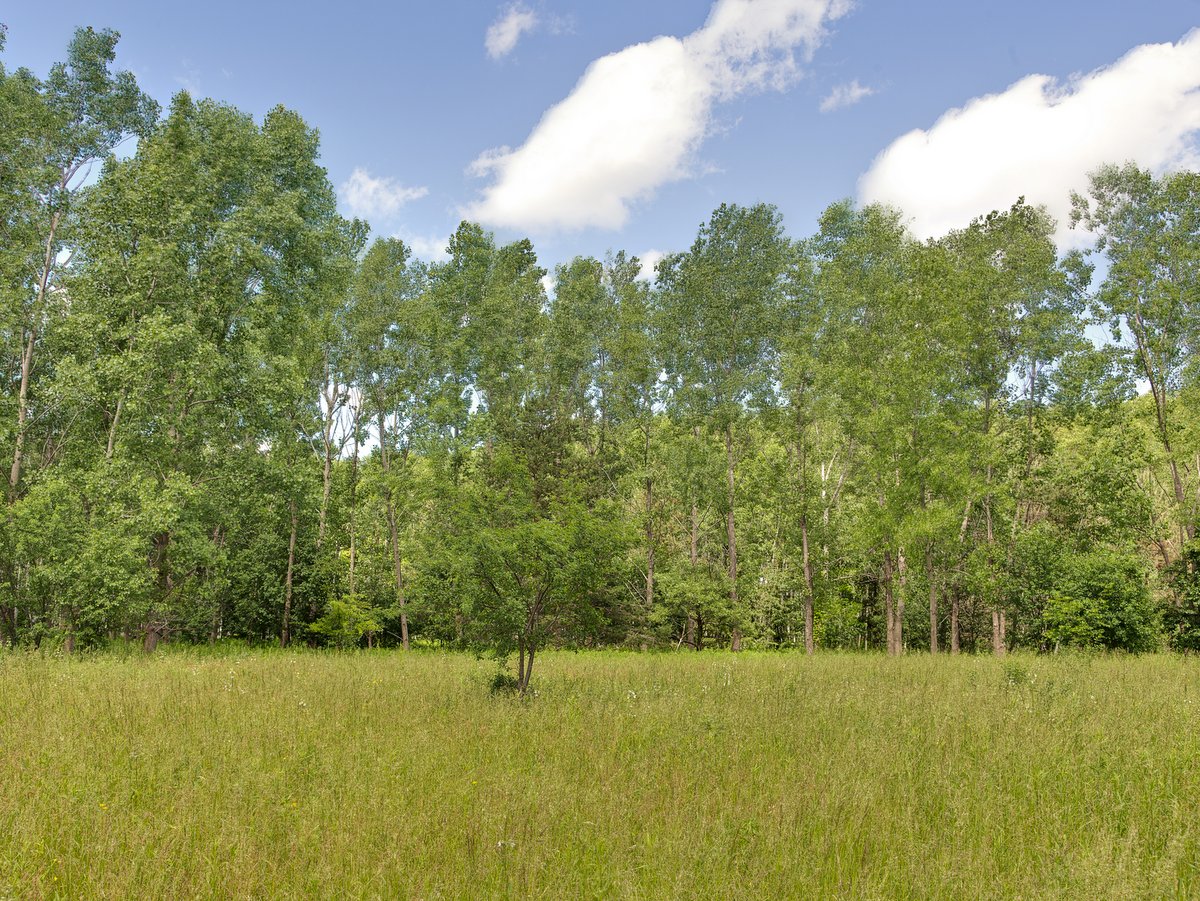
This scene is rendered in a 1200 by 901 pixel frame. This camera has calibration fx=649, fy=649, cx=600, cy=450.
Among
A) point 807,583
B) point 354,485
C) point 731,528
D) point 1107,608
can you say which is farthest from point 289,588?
point 1107,608

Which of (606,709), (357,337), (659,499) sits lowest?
(606,709)

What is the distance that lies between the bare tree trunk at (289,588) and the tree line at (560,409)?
0.58 ft

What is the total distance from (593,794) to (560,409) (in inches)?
991

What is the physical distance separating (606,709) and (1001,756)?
440cm

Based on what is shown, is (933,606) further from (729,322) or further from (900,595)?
(729,322)

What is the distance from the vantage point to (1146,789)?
568cm

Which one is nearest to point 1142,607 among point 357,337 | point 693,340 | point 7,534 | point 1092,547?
point 1092,547

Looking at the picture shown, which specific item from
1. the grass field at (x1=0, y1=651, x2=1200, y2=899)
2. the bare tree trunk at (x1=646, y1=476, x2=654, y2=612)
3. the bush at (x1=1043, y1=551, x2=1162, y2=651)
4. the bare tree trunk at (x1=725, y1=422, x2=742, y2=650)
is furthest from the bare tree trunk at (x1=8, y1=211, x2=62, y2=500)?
the bush at (x1=1043, y1=551, x2=1162, y2=651)

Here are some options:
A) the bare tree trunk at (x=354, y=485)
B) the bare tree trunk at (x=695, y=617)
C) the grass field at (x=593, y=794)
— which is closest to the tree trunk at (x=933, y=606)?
the bare tree trunk at (x=695, y=617)

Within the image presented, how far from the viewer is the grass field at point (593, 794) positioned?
4066 millimetres

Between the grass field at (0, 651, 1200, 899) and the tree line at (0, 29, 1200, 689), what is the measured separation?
344 centimetres

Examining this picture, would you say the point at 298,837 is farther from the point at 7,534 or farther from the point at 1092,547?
the point at 1092,547

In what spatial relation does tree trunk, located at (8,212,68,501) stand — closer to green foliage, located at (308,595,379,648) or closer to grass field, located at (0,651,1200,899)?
green foliage, located at (308,595,379,648)

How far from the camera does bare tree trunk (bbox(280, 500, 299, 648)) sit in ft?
77.6
